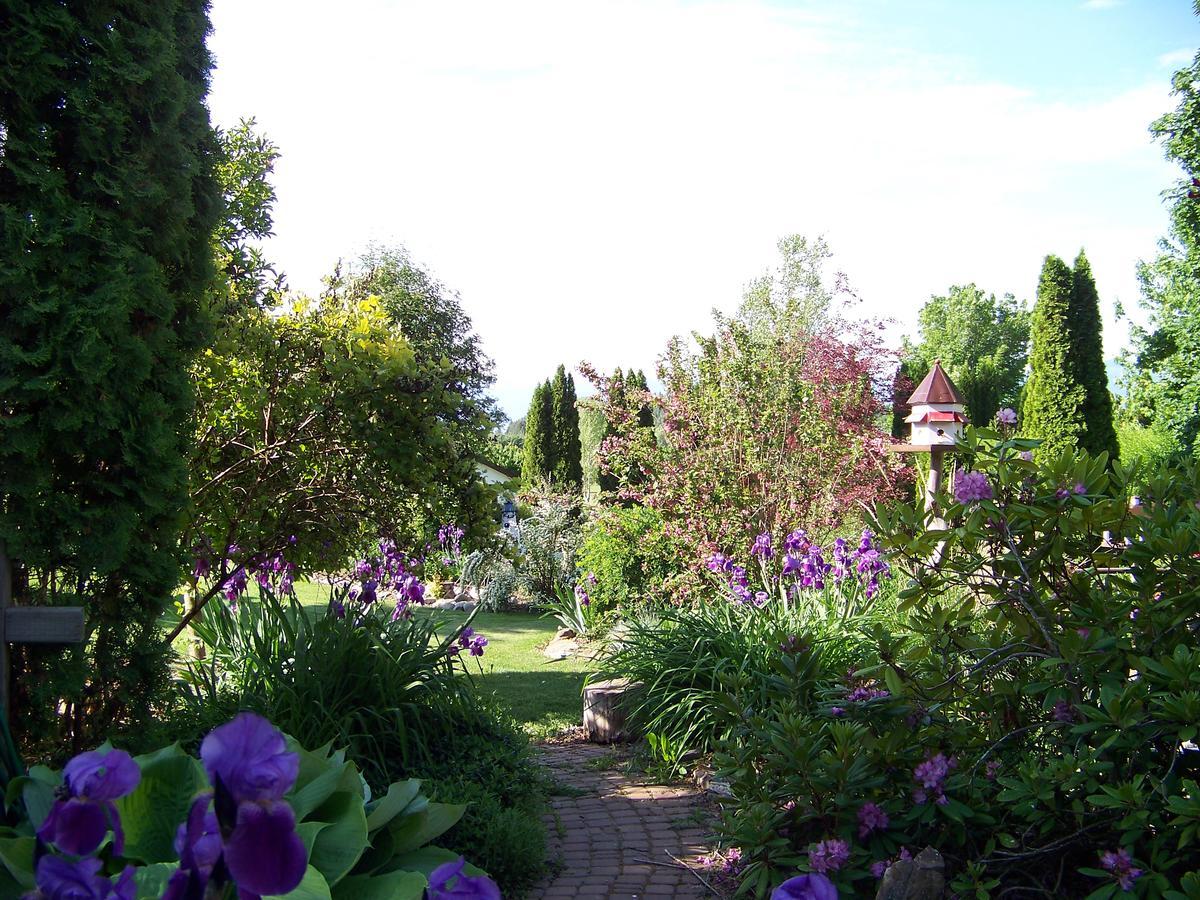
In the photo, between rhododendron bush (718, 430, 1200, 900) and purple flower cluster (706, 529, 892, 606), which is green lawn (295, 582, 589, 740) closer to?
purple flower cluster (706, 529, 892, 606)

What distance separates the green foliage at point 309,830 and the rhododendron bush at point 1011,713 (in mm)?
1826

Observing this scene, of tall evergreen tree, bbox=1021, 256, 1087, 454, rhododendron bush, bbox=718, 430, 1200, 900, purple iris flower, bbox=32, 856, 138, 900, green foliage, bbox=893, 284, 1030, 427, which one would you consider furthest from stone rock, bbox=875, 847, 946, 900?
green foliage, bbox=893, 284, 1030, 427

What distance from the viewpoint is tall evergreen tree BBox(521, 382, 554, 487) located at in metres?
19.3

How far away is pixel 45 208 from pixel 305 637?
7.02ft

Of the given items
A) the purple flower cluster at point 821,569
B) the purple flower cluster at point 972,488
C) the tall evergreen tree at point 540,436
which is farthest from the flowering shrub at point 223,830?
the tall evergreen tree at point 540,436

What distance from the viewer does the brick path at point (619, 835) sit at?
3.31 meters

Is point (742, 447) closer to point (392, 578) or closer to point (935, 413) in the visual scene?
point (935, 413)

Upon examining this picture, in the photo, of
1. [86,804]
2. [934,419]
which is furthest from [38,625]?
[934,419]

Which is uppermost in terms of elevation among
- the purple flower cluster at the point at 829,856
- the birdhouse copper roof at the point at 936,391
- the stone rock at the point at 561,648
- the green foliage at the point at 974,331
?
the green foliage at the point at 974,331

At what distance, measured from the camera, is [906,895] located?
2.43 meters

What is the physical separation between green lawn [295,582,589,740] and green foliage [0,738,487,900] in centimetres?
344

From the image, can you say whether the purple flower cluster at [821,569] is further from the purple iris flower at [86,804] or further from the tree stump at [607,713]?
the purple iris flower at [86,804]

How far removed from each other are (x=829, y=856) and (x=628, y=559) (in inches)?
234

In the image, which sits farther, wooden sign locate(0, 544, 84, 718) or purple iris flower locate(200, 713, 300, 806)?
wooden sign locate(0, 544, 84, 718)
